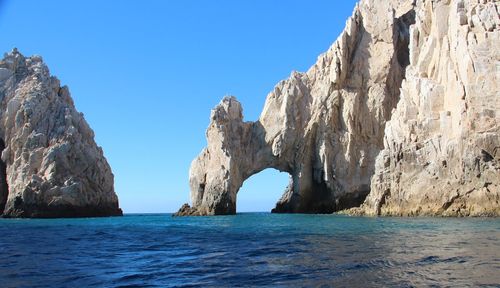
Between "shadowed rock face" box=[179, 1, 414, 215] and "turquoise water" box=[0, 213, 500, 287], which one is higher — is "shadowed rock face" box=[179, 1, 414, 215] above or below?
above

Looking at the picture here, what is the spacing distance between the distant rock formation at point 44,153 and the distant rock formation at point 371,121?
1431 cm

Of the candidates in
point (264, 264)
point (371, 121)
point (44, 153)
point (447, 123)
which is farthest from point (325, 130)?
point (264, 264)

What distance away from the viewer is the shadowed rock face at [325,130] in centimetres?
6319

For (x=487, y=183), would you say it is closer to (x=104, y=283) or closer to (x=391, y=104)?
(x=391, y=104)

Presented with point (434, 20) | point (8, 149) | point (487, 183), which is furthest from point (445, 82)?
point (8, 149)

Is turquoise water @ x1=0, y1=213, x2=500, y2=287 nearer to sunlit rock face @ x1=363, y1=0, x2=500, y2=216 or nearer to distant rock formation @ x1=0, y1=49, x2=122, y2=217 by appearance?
sunlit rock face @ x1=363, y1=0, x2=500, y2=216

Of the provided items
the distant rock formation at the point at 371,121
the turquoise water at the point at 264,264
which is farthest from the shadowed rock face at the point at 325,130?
the turquoise water at the point at 264,264

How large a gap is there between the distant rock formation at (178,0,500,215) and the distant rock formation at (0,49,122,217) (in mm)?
14307

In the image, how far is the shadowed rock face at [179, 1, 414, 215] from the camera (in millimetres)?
63188

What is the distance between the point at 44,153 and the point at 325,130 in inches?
1495

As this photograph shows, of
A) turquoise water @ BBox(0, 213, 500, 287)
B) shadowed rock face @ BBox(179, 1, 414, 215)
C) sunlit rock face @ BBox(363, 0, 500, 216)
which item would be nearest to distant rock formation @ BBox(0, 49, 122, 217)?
shadowed rock face @ BBox(179, 1, 414, 215)

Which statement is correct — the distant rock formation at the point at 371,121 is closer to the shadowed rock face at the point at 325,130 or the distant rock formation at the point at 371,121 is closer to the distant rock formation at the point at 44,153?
the shadowed rock face at the point at 325,130

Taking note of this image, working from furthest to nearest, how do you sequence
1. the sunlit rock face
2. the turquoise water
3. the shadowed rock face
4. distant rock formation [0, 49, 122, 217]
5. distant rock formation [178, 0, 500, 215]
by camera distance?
the shadowed rock face
distant rock formation [0, 49, 122, 217]
distant rock formation [178, 0, 500, 215]
the sunlit rock face
the turquoise water

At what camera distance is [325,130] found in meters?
65.4
